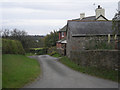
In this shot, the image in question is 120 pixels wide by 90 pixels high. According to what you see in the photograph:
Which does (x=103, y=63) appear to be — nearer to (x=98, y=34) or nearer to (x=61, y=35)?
(x=98, y=34)

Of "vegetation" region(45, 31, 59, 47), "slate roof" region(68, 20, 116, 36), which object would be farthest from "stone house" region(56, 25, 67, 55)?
"vegetation" region(45, 31, 59, 47)

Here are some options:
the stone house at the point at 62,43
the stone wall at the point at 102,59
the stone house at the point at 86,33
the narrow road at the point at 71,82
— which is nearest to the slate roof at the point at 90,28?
the stone house at the point at 86,33

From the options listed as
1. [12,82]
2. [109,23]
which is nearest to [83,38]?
[109,23]

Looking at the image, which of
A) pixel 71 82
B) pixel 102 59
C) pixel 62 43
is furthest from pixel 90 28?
pixel 71 82

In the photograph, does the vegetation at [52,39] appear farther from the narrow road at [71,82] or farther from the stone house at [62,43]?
the narrow road at [71,82]

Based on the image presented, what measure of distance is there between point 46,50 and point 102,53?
47729 mm

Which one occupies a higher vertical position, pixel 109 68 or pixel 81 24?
pixel 81 24

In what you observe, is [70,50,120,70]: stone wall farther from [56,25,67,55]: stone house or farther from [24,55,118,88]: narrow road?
[56,25,67,55]: stone house

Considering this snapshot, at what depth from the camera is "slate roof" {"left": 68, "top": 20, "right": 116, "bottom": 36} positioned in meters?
22.5

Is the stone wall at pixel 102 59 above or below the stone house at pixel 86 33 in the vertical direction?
below

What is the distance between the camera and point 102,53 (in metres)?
12.7

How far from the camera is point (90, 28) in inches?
933

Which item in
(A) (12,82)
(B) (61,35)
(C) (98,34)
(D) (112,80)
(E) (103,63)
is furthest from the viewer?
(B) (61,35)

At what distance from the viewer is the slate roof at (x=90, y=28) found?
22531 mm
